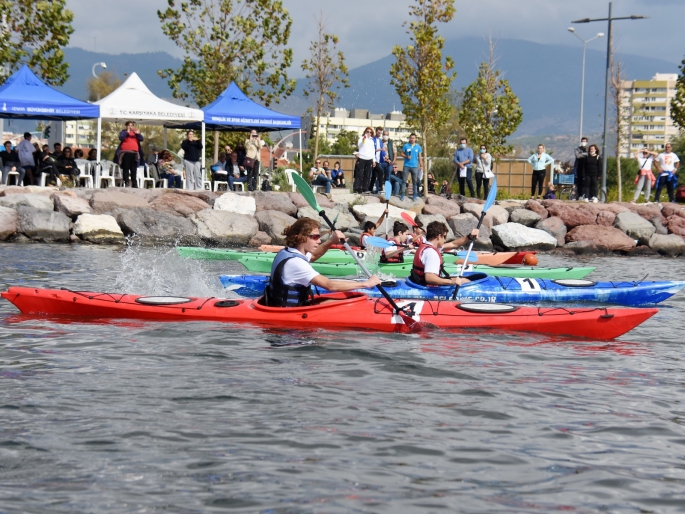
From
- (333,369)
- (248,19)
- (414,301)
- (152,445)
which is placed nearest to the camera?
(152,445)

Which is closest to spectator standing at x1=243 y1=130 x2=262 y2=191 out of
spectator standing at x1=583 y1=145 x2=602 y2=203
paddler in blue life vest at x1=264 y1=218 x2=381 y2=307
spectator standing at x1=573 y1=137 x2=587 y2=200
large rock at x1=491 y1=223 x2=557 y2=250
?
large rock at x1=491 y1=223 x2=557 y2=250

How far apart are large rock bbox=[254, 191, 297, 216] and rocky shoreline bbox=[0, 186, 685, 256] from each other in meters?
0.02

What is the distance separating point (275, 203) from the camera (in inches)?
789

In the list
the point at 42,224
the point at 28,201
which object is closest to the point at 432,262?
the point at 42,224

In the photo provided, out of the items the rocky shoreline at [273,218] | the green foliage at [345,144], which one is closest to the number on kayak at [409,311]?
the rocky shoreline at [273,218]

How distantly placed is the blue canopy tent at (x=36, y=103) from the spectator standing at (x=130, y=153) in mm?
782

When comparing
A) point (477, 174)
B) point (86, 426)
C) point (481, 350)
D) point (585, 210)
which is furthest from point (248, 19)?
point (86, 426)

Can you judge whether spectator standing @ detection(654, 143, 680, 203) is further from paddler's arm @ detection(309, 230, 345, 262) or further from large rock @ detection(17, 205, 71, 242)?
paddler's arm @ detection(309, 230, 345, 262)

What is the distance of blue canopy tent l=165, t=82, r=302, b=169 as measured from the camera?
67.3 ft

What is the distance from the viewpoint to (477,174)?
21.5m

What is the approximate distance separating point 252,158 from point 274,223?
2.96 metres

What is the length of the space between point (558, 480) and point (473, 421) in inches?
39.9

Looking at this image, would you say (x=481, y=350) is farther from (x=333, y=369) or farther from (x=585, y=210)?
(x=585, y=210)

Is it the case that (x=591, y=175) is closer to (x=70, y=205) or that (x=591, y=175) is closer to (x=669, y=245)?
(x=669, y=245)
